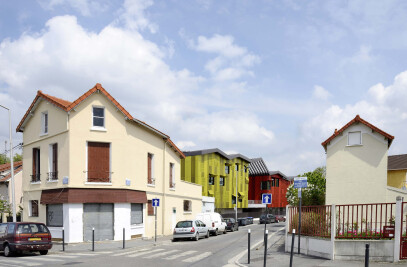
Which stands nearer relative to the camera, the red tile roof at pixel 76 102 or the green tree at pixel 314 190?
the red tile roof at pixel 76 102

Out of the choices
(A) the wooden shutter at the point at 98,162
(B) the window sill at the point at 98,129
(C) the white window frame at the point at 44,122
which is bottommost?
(A) the wooden shutter at the point at 98,162

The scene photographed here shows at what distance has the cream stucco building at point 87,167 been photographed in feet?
83.3

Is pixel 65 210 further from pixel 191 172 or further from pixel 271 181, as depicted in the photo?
pixel 271 181

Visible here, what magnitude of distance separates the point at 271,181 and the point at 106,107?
52.1m

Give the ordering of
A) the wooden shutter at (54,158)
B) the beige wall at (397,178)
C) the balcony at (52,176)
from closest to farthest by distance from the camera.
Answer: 1. the balcony at (52,176)
2. the wooden shutter at (54,158)
3. the beige wall at (397,178)

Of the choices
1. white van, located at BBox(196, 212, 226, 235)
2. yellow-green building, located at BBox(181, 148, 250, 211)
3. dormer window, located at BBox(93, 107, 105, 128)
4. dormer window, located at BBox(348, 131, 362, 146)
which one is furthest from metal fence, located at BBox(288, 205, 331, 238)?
yellow-green building, located at BBox(181, 148, 250, 211)

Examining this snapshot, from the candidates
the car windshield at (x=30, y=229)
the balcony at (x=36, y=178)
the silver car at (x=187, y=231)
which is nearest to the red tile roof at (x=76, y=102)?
the balcony at (x=36, y=178)

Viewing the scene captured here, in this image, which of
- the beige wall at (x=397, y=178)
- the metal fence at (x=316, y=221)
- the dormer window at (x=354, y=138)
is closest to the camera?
the metal fence at (x=316, y=221)

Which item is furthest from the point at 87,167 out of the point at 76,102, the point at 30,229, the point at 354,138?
the point at 354,138

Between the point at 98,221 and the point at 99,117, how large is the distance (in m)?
6.54

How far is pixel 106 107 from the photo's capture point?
26.6 meters

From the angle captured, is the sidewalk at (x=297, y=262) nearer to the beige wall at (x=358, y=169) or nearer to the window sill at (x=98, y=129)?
the beige wall at (x=358, y=169)

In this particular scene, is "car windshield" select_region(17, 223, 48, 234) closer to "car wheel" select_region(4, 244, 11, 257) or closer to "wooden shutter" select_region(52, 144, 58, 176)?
"car wheel" select_region(4, 244, 11, 257)

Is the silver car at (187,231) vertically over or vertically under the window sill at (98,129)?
under
